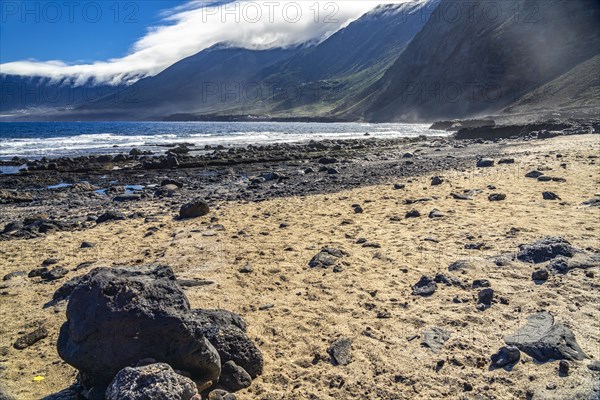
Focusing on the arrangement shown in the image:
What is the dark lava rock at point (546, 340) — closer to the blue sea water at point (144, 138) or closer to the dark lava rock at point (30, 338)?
the dark lava rock at point (30, 338)

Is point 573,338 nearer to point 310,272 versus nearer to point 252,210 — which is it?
point 310,272

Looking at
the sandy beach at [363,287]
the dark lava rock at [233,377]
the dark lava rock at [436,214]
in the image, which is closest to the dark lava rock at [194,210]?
the sandy beach at [363,287]

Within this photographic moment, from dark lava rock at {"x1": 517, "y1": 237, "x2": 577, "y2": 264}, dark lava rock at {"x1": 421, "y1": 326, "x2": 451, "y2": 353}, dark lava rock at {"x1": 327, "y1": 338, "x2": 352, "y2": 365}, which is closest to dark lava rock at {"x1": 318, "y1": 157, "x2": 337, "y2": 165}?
dark lava rock at {"x1": 517, "y1": 237, "x2": 577, "y2": 264}

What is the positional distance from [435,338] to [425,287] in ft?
4.14

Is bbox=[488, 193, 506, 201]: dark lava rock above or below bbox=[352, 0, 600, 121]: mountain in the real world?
below

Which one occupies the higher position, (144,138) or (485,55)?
(485,55)

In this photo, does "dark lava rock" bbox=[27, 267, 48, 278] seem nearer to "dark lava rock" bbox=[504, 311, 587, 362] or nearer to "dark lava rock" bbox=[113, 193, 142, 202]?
"dark lava rock" bbox=[504, 311, 587, 362]

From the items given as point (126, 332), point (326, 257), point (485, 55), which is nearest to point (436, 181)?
point (326, 257)

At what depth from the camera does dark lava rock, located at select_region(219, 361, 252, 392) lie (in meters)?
4.13

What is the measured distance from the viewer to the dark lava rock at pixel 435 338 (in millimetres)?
4737

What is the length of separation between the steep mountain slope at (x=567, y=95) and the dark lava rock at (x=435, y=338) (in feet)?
182

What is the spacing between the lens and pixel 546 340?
4.54 metres

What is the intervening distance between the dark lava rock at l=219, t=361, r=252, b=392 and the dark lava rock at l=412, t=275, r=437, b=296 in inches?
111

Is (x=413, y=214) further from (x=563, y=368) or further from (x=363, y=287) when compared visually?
(x=563, y=368)
